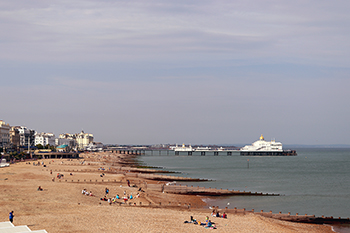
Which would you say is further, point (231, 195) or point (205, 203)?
point (231, 195)

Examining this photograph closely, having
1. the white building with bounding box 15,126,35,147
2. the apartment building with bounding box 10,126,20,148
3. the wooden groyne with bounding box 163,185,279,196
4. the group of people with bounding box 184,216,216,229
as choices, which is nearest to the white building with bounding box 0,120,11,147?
the apartment building with bounding box 10,126,20,148

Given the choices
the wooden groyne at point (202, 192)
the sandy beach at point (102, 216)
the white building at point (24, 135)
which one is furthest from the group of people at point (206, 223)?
the white building at point (24, 135)

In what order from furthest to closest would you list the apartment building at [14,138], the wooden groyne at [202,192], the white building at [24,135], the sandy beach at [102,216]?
the white building at [24,135] → the apartment building at [14,138] → the wooden groyne at [202,192] → the sandy beach at [102,216]

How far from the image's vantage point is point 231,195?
142 ft

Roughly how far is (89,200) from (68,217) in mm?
8670

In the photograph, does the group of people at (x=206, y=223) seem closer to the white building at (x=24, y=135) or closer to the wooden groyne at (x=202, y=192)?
the wooden groyne at (x=202, y=192)

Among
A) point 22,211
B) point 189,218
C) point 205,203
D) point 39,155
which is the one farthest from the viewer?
point 39,155

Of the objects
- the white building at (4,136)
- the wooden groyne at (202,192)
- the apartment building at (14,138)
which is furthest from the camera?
the apartment building at (14,138)

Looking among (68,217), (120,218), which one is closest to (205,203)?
(120,218)

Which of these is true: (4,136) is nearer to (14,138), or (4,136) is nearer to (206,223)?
(14,138)

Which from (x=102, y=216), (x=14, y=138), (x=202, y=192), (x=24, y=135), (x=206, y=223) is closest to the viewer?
(x=206, y=223)

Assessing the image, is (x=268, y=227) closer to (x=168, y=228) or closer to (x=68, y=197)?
(x=168, y=228)

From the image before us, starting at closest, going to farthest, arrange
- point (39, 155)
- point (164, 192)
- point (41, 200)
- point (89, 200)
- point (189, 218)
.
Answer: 1. point (189, 218)
2. point (41, 200)
3. point (89, 200)
4. point (164, 192)
5. point (39, 155)

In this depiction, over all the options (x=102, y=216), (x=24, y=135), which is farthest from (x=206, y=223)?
(x=24, y=135)
